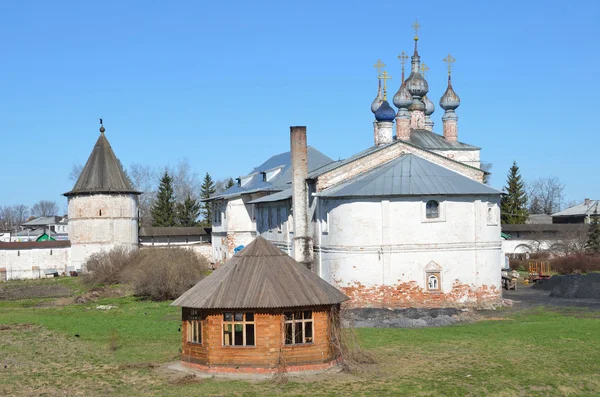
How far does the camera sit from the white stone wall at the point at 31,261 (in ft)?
169

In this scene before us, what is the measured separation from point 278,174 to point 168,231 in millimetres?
13727

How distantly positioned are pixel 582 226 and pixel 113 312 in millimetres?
38084

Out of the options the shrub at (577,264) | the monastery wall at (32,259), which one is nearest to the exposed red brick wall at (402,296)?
the shrub at (577,264)

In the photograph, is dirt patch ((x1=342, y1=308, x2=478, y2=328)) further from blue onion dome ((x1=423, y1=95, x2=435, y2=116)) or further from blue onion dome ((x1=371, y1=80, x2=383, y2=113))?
blue onion dome ((x1=423, y1=95, x2=435, y2=116))

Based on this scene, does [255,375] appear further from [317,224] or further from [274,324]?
[317,224]

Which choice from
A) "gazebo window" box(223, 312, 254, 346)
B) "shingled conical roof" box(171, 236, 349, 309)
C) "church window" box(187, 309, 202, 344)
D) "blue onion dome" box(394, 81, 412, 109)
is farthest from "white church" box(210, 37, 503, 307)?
"gazebo window" box(223, 312, 254, 346)

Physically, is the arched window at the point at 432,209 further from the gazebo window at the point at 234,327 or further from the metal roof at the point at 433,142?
the metal roof at the point at 433,142

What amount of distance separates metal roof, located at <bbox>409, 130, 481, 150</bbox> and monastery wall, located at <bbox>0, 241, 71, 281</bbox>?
24.5 meters

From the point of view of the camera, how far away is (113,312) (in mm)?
31828

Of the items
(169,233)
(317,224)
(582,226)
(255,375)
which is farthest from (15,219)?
(255,375)

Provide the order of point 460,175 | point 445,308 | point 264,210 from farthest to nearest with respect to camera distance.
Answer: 1. point 264,210
2. point 460,175
3. point 445,308

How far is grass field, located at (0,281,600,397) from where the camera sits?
54.3 feet

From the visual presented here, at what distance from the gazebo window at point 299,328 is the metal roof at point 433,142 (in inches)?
1135

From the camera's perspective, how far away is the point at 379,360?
19562mm
